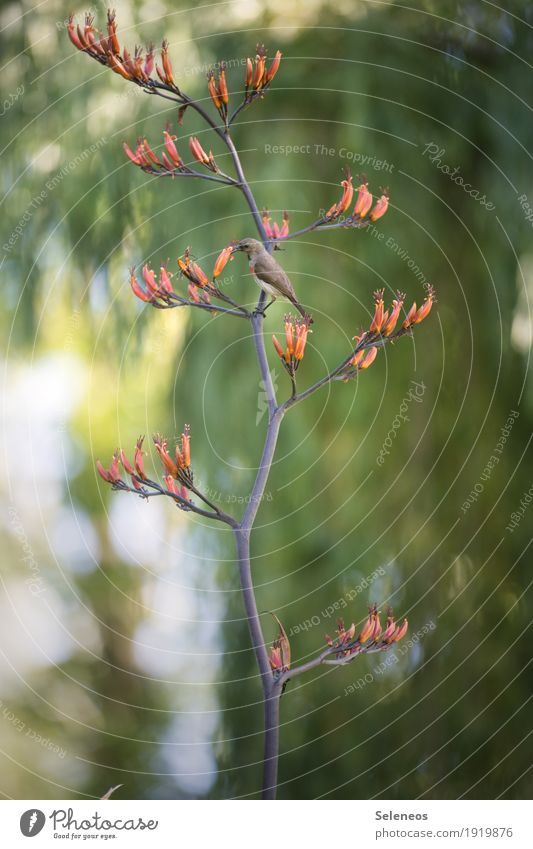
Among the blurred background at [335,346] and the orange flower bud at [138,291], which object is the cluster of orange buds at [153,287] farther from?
the blurred background at [335,346]

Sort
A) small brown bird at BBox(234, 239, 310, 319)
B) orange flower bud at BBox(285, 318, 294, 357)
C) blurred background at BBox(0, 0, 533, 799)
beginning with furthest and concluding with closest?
blurred background at BBox(0, 0, 533, 799)
small brown bird at BBox(234, 239, 310, 319)
orange flower bud at BBox(285, 318, 294, 357)

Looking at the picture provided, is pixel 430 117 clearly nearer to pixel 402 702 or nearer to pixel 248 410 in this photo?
pixel 248 410

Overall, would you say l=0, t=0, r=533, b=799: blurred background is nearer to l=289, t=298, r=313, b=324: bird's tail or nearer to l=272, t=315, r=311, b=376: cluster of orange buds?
l=289, t=298, r=313, b=324: bird's tail

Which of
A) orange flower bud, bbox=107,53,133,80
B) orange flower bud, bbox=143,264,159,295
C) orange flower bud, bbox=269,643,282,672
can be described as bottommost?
orange flower bud, bbox=269,643,282,672

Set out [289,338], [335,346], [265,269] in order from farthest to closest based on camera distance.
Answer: [335,346] < [265,269] < [289,338]

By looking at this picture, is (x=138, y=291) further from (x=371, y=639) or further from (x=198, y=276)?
(x=371, y=639)

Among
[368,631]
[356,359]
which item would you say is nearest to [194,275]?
[356,359]

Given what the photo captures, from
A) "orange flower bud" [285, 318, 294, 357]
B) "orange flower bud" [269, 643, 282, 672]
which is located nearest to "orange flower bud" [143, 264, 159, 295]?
"orange flower bud" [285, 318, 294, 357]

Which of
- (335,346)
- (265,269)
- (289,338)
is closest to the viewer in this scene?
(289,338)
